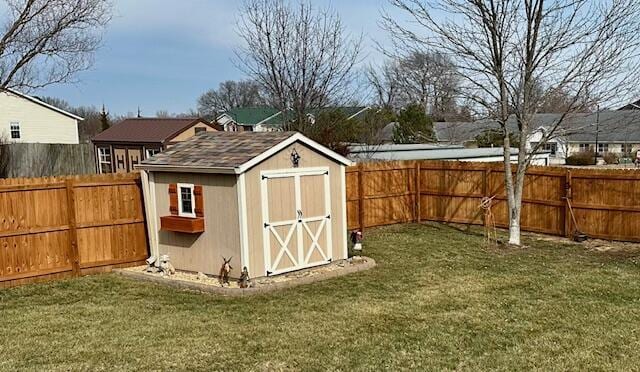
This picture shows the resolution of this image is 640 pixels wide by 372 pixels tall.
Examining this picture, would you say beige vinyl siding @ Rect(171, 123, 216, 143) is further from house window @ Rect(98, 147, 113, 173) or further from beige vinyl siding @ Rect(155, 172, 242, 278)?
beige vinyl siding @ Rect(155, 172, 242, 278)

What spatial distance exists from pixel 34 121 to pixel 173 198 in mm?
32481

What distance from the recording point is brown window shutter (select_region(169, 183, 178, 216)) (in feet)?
35.4

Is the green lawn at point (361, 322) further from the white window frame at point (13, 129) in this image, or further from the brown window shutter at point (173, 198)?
the white window frame at point (13, 129)

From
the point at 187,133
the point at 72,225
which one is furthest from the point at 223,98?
the point at 72,225

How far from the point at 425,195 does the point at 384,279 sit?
276 inches

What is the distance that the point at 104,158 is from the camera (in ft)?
123

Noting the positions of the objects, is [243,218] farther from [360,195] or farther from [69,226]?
[360,195]

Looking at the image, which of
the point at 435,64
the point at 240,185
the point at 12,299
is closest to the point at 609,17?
the point at 435,64

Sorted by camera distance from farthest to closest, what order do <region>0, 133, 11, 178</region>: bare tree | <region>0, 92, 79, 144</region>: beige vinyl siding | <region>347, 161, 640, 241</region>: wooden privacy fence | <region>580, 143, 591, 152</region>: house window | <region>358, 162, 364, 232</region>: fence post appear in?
<region>580, 143, 591, 152</region>: house window, <region>0, 92, 79, 144</region>: beige vinyl siding, <region>0, 133, 11, 178</region>: bare tree, <region>358, 162, 364, 232</region>: fence post, <region>347, 161, 640, 241</region>: wooden privacy fence

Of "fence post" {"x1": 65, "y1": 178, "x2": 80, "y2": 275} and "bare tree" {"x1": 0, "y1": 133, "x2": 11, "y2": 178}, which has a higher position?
"bare tree" {"x1": 0, "y1": 133, "x2": 11, "y2": 178}

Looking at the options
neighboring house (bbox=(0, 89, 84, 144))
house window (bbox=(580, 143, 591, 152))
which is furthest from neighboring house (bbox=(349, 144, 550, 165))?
house window (bbox=(580, 143, 591, 152))

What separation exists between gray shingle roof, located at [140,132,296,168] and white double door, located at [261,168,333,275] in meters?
0.52

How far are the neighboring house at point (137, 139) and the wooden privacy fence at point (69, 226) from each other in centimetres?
2144

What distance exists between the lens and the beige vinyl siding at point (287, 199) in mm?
10078
